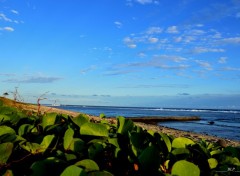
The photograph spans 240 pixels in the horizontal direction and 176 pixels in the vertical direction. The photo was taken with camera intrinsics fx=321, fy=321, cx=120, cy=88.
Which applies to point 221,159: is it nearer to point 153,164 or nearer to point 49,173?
point 153,164

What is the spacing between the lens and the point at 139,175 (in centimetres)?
142

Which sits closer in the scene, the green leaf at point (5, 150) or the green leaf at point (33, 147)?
the green leaf at point (5, 150)

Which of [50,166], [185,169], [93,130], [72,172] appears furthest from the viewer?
[93,130]

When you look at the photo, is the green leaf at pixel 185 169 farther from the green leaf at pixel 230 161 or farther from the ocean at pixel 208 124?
the ocean at pixel 208 124

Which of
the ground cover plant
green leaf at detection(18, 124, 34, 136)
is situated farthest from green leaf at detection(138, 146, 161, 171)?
green leaf at detection(18, 124, 34, 136)

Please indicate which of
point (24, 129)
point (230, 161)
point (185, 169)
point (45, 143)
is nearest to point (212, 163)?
point (230, 161)

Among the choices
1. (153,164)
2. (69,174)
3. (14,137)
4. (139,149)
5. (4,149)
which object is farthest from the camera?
(14,137)

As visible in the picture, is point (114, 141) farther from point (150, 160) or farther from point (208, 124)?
point (208, 124)

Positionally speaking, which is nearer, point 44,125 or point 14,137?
point 14,137

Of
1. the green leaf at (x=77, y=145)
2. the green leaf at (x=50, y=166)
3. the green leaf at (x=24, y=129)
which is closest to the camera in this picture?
the green leaf at (x=50, y=166)

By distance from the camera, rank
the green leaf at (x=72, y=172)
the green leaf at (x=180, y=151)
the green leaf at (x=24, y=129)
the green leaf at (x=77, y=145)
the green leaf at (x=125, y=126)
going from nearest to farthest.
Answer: the green leaf at (x=72, y=172)
the green leaf at (x=180, y=151)
the green leaf at (x=77, y=145)
the green leaf at (x=125, y=126)
the green leaf at (x=24, y=129)

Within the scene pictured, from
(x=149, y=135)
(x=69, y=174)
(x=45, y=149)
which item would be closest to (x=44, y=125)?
(x=45, y=149)

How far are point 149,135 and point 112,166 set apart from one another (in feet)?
0.93

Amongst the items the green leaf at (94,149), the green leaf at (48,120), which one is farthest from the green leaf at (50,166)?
the green leaf at (48,120)
